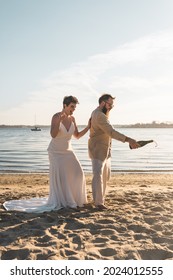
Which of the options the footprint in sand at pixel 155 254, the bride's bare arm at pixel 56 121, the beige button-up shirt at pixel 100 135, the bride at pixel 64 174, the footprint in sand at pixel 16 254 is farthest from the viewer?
the bride at pixel 64 174

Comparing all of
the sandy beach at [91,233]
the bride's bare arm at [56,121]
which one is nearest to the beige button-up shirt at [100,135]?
the bride's bare arm at [56,121]

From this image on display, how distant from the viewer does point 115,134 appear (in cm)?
715

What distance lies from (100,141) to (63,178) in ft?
3.41

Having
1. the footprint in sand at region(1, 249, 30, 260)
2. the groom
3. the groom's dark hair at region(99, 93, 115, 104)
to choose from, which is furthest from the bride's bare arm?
the footprint in sand at region(1, 249, 30, 260)

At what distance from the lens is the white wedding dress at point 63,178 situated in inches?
292

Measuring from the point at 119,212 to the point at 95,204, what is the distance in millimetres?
612

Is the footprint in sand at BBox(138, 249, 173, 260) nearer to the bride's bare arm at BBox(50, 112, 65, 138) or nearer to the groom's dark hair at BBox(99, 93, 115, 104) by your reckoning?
the bride's bare arm at BBox(50, 112, 65, 138)

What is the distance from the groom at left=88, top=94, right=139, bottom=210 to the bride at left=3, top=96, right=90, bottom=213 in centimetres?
36

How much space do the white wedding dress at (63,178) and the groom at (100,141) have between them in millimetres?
359

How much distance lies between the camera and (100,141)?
7488mm

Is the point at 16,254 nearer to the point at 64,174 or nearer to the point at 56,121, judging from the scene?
the point at 64,174

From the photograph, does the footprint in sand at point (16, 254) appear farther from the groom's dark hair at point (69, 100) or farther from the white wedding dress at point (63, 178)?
the groom's dark hair at point (69, 100)
